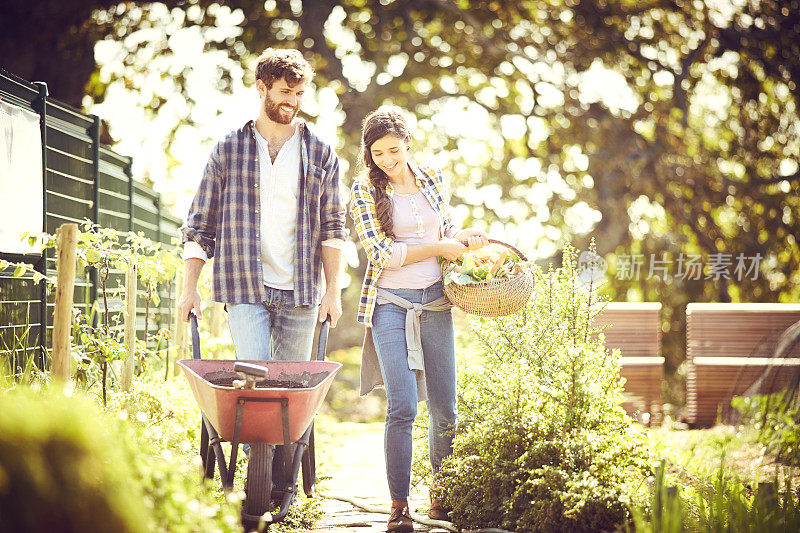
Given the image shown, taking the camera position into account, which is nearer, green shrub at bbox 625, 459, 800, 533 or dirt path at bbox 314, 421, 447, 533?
green shrub at bbox 625, 459, 800, 533

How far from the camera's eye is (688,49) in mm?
10883

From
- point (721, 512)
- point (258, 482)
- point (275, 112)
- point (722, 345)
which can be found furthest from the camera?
point (722, 345)

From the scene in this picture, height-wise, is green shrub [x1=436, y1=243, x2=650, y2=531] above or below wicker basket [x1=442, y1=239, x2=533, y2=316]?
below

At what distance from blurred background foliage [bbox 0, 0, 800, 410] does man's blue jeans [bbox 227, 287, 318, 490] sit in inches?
279

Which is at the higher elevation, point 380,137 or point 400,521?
point 380,137

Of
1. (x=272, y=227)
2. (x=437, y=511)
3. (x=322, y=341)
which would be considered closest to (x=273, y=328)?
(x=322, y=341)

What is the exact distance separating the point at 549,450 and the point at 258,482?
3.40ft

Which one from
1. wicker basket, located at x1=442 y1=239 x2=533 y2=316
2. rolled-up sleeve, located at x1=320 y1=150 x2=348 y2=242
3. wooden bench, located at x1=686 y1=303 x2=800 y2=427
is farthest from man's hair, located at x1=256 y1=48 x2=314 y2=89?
wooden bench, located at x1=686 y1=303 x2=800 y2=427

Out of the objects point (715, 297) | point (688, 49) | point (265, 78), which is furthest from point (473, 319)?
point (688, 49)

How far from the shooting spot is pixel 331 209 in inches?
148

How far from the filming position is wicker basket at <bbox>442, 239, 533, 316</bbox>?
11.3 ft

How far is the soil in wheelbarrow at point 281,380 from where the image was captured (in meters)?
3.19

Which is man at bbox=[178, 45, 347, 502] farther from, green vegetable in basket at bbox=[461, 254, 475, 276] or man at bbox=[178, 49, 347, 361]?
green vegetable in basket at bbox=[461, 254, 475, 276]

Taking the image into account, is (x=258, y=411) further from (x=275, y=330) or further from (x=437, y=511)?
(x=437, y=511)
